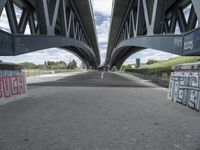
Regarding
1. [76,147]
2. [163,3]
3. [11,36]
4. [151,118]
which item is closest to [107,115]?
[151,118]

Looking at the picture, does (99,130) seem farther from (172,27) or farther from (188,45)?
(172,27)

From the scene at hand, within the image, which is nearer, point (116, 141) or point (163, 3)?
point (116, 141)

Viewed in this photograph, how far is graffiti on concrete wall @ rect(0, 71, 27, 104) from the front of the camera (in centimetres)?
752

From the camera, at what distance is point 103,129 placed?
4.25 m

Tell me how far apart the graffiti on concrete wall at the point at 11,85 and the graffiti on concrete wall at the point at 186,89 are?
6708 millimetres

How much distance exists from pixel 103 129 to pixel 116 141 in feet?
2.49

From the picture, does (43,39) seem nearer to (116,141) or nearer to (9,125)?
(9,125)

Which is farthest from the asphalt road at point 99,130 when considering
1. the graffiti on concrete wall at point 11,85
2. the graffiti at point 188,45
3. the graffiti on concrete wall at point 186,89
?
the graffiti at point 188,45

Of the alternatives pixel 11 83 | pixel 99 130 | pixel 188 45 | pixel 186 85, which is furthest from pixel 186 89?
pixel 188 45

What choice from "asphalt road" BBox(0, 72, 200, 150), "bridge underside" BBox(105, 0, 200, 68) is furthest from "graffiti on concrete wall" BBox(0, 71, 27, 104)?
"bridge underside" BBox(105, 0, 200, 68)

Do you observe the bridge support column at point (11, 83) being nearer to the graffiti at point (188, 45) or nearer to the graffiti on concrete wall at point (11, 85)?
the graffiti on concrete wall at point (11, 85)

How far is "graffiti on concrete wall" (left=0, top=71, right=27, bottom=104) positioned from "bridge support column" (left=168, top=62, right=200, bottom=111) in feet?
22.0

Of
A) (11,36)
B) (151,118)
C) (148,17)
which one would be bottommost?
(151,118)

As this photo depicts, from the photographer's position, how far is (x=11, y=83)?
8.12 metres
